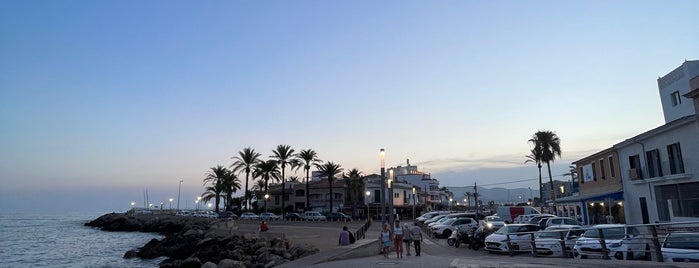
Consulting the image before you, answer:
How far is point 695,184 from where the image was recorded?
2614cm

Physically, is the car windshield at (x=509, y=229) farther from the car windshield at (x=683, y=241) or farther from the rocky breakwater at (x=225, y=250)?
the rocky breakwater at (x=225, y=250)

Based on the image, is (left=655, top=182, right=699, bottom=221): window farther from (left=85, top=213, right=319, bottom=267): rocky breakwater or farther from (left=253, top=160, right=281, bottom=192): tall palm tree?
(left=253, top=160, right=281, bottom=192): tall palm tree

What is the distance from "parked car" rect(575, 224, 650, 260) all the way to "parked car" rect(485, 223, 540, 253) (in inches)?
135

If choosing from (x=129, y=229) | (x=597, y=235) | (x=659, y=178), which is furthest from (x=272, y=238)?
(x=129, y=229)

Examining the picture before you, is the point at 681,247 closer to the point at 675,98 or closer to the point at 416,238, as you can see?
the point at 416,238

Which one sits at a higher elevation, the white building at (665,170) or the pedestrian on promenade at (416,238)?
the white building at (665,170)

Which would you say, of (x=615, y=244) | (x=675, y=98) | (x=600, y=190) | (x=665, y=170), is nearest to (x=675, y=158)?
(x=665, y=170)

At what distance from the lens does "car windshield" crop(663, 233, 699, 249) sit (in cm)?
1269

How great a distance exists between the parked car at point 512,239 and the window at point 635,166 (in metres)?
Result: 12.9

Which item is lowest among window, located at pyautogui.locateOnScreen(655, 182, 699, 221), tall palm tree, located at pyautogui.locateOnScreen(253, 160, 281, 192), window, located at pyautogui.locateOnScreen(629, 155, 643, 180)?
window, located at pyautogui.locateOnScreen(655, 182, 699, 221)

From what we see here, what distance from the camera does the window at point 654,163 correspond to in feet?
95.5

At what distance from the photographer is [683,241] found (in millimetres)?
12984

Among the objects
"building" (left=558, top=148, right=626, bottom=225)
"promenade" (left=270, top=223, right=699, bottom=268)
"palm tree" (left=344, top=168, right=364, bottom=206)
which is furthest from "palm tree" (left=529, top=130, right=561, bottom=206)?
"promenade" (left=270, top=223, right=699, bottom=268)

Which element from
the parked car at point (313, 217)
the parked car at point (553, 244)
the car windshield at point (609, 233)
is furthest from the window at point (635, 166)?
the parked car at point (313, 217)
